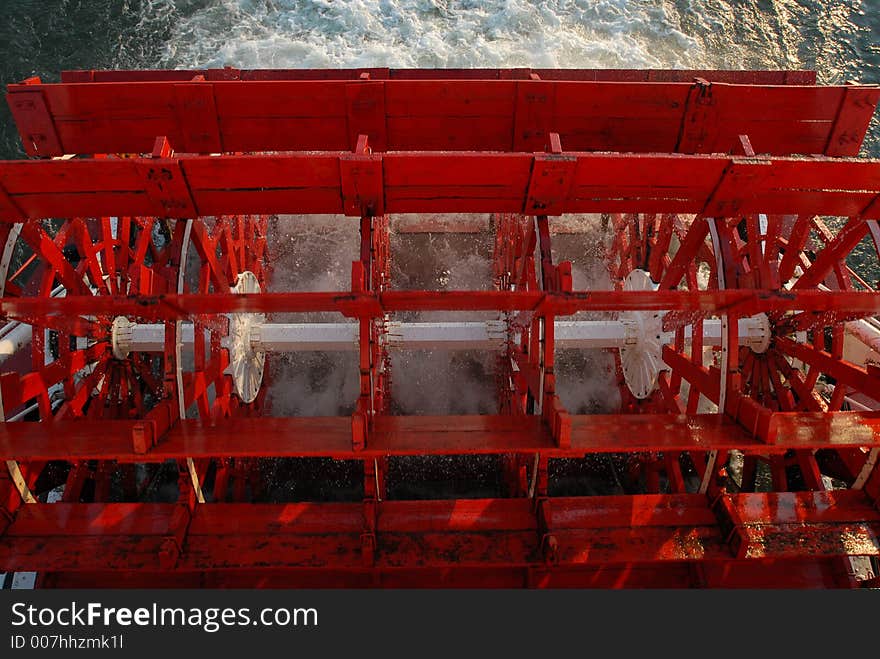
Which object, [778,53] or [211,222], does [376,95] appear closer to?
[211,222]

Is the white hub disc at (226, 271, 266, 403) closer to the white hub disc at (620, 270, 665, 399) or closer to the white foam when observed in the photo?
the white hub disc at (620, 270, 665, 399)

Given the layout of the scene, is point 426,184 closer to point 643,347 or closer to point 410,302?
point 410,302

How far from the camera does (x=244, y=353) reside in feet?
17.6

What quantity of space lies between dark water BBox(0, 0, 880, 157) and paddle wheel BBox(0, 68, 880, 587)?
13.3ft

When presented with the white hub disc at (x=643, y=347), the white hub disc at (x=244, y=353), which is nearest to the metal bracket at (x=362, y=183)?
the white hub disc at (x=244, y=353)

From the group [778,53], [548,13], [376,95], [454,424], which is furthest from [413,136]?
[778,53]

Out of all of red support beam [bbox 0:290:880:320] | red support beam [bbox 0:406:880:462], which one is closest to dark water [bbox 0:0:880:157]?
red support beam [bbox 0:290:880:320]

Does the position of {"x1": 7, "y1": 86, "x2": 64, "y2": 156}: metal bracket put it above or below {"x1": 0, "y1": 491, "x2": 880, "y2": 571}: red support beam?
above

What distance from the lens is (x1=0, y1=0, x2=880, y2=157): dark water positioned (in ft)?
30.4

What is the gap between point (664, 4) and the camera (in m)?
10.3

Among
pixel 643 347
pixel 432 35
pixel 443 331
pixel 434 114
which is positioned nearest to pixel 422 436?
pixel 443 331

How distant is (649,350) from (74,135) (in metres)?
4.78

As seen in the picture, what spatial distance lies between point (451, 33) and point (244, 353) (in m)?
6.67

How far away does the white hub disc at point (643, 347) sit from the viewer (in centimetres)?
522
